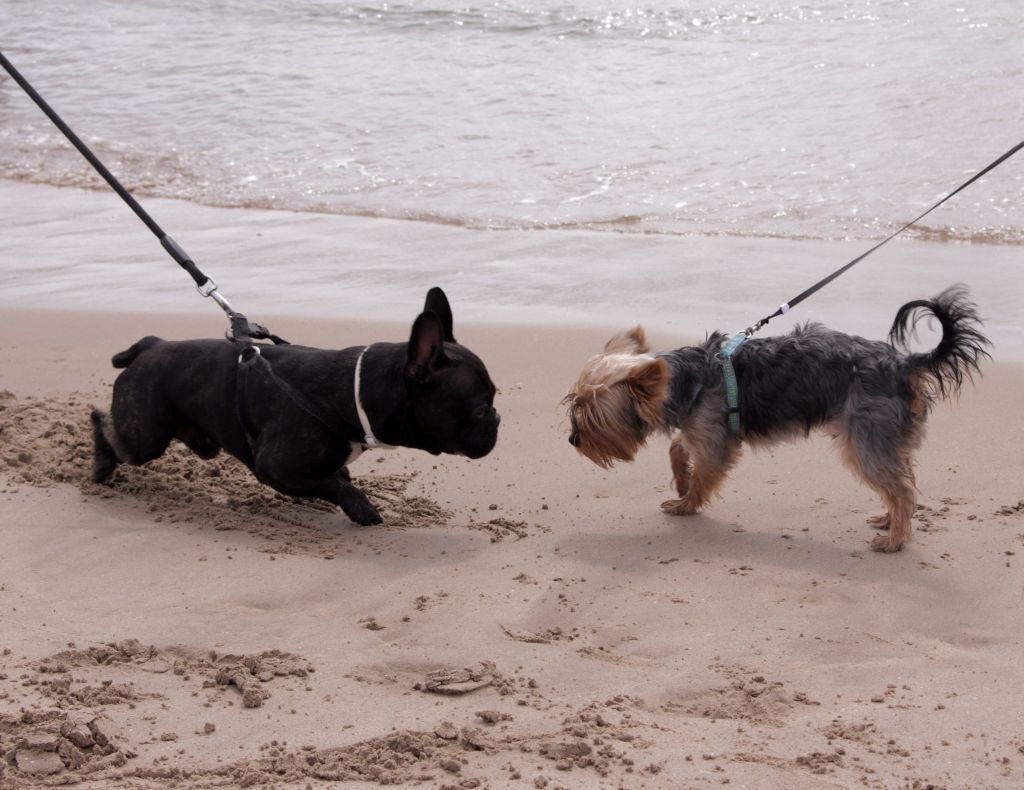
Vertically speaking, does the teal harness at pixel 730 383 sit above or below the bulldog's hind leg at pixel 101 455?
above

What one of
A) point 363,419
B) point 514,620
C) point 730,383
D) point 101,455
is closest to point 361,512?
point 363,419

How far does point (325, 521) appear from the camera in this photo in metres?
5.32

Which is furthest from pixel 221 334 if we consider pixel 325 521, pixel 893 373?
pixel 893 373

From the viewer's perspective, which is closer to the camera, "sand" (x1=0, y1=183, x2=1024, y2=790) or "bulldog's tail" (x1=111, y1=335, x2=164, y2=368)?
"sand" (x1=0, y1=183, x2=1024, y2=790)

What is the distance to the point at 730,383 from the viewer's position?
525 centimetres

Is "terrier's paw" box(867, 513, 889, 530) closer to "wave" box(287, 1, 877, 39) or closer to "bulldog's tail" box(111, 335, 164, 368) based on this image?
"bulldog's tail" box(111, 335, 164, 368)

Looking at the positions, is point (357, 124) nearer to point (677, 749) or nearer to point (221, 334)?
point (221, 334)

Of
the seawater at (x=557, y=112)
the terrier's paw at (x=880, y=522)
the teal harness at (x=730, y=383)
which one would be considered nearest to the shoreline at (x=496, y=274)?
the seawater at (x=557, y=112)

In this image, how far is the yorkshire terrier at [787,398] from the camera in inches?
197

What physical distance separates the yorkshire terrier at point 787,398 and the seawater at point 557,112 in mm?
4313

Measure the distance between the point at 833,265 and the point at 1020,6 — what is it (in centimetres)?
898

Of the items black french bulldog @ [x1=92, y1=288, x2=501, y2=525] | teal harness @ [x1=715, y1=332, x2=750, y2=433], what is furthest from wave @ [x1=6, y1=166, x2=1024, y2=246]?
black french bulldog @ [x1=92, y1=288, x2=501, y2=525]

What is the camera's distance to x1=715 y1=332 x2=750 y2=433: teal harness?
5250mm

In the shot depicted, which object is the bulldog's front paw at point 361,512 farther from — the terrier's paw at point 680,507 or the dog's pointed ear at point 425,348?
the terrier's paw at point 680,507
